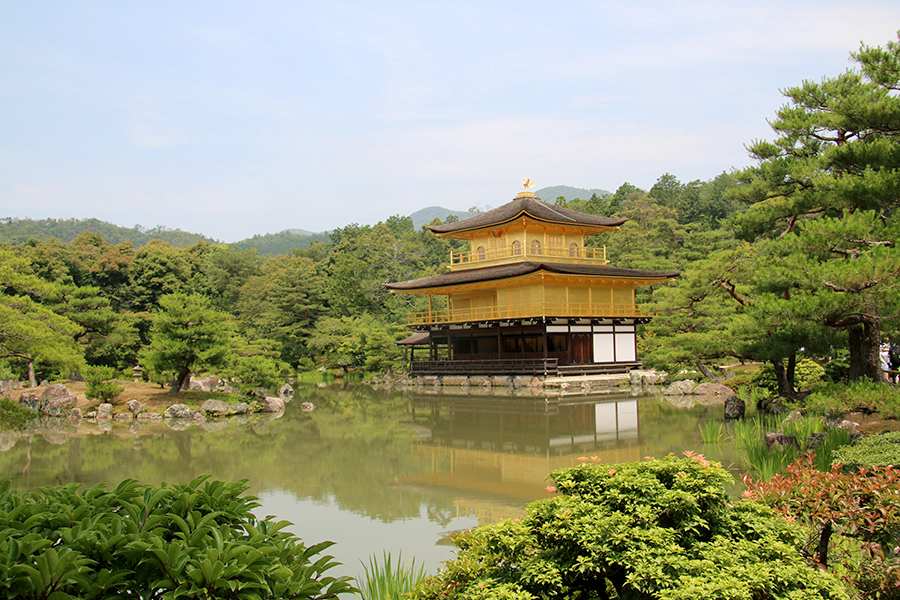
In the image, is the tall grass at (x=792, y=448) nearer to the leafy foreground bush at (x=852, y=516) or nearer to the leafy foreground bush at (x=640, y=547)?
the leafy foreground bush at (x=852, y=516)

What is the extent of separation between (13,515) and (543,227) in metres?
25.5

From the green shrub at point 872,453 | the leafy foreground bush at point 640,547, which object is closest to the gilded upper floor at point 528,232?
the green shrub at point 872,453

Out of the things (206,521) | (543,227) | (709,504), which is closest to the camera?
(206,521)

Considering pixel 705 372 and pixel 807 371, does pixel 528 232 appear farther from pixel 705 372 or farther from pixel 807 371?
pixel 807 371

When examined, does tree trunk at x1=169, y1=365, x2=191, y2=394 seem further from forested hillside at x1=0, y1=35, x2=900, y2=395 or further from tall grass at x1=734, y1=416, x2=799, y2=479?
tall grass at x1=734, y1=416, x2=799, y2=479

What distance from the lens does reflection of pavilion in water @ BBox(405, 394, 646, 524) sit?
829cm

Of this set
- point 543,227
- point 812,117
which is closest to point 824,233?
point 812,117

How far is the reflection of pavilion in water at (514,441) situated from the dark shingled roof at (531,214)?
30.9 feet

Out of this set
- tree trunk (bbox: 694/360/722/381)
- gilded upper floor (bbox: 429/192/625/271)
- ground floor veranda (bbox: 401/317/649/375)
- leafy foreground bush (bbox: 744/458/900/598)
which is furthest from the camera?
gilded upper floor (bbox: 429/192/625/271)

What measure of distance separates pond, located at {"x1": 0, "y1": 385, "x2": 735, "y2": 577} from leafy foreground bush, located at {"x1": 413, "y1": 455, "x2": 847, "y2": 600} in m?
2.21

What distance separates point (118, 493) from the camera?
11.1 ft

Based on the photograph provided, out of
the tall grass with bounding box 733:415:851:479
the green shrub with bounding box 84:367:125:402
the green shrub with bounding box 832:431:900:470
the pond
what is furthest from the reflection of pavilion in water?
the green shrub with bounding box 84:367:125:402

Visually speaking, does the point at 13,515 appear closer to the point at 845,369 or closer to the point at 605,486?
the point at 605,486

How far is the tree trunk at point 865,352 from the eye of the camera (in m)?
8.72
